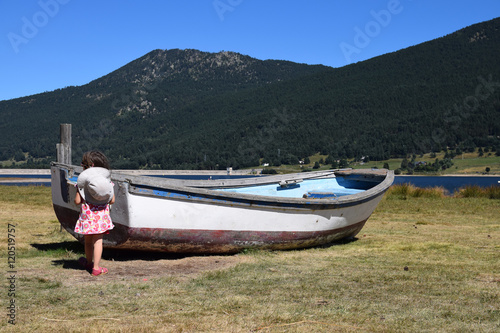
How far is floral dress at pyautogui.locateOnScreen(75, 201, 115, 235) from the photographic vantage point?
6.29m

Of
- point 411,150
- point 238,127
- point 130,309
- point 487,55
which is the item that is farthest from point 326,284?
point 487,55

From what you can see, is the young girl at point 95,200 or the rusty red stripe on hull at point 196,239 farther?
the rusty red stripe on hull at point 196,239

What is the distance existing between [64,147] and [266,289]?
6.58 metres

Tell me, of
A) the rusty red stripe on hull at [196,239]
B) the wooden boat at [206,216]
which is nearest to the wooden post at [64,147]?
the wooden boat at [206,216]

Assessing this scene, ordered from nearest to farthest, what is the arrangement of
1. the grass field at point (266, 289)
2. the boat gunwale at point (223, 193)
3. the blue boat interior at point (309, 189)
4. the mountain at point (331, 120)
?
the grass field at point (266, 289)
the boat gunwale at point (223, 193)
the blue boat interior at point (309, 189)
the mountain at point (331, 120)

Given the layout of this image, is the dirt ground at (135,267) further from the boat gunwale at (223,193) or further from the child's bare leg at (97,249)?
the boat gunwale at (223,193)

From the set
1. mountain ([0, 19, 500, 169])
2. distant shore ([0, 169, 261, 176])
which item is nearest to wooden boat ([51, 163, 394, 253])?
distant shore ([0, 169, 261, 176])

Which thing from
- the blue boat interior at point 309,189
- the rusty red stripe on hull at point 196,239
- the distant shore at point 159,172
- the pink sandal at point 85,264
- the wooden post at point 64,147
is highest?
the wooden post at point 64,147

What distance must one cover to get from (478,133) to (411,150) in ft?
77.4

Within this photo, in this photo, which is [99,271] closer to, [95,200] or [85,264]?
[85,264]

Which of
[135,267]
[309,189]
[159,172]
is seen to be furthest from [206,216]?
[159,172]

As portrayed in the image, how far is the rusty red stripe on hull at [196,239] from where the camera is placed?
7.22 m

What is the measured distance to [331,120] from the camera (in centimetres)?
15938

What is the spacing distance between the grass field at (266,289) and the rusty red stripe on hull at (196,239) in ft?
0.62
